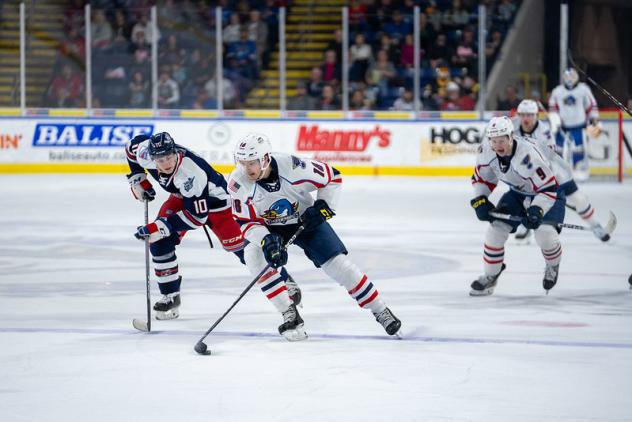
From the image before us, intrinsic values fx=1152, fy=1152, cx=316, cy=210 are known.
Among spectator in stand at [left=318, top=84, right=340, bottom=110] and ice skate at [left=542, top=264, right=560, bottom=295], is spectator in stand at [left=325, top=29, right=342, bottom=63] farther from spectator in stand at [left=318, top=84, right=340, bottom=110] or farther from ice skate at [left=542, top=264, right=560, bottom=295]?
ice skate at [left=542, top=264, right=560, bottom=295]

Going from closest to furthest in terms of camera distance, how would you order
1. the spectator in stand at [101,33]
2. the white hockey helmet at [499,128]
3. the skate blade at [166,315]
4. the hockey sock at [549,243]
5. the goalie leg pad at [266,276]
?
1. the goalie leg pad at [266,276]
2. the skate blade at [166,315]
3. the white hockey helmet at [499,128]
4. the hockey sock at [549,243]
5. the spectator in stand at [101,33]

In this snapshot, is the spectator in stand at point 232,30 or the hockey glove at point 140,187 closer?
the hockey glove at point 140,187

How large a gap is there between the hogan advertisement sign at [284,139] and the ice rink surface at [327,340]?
18.9ft

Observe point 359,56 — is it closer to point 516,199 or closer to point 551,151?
point 551,151

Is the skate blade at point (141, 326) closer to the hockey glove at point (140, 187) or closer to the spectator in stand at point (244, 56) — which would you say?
the hockey glove at point (140, 187)

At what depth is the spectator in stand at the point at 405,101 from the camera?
15688mm

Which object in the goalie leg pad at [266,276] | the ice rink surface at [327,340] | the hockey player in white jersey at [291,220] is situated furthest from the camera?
the goalie leg pad at [266,276]

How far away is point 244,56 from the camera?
16000 mm

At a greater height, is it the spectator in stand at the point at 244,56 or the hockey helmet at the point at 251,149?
the spectator in stand at the point at 244,56

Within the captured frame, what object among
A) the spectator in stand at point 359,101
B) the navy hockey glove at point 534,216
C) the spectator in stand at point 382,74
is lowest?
the navy hockey glove at point 534,216

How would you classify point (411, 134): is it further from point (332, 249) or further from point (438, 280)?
point (332, 249)

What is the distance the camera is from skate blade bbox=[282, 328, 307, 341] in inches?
218


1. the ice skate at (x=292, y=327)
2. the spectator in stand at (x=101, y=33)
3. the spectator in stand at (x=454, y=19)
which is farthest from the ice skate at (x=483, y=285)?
the spectator in stand at (x=101, y=33)

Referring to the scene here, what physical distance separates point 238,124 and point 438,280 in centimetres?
872
